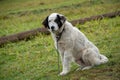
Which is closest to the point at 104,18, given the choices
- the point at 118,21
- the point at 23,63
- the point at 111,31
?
the point at 118,21

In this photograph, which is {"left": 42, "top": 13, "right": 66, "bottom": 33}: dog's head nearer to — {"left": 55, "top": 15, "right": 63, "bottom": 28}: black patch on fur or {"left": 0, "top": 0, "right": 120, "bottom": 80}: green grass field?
{"left": 55, "top": 15, "right": 63, "bottom": 28}: black patch on fur

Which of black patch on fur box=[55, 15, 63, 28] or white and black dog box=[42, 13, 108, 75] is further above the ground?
black patch on fur box=[55, 15, 63, 28]

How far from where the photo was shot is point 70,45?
839 centimetres

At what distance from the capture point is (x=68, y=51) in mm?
8352

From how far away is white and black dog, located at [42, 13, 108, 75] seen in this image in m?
8.33

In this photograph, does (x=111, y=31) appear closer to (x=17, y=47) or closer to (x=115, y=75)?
(x=17, y=47)

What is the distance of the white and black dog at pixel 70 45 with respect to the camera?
833cm

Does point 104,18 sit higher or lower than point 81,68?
lower

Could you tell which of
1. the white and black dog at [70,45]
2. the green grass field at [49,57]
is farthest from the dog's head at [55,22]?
the green grass field at [49,57]

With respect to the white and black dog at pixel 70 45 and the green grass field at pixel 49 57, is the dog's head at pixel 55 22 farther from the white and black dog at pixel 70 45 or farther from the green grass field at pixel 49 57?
the green grass field at pixel 49 57

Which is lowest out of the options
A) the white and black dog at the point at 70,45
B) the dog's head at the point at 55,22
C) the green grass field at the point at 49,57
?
the green grass field at the point at 49,57

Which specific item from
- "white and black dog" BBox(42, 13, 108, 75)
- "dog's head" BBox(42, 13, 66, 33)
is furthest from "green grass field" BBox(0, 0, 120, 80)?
"dog's head" BBox(42, 13, 66, 33)

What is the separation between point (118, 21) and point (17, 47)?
541 centimetres

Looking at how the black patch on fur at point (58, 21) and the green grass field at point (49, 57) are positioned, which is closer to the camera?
the black patch on fur at point (58, 21)
